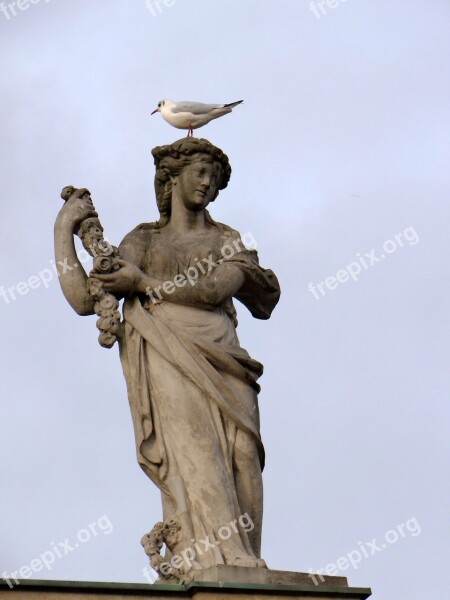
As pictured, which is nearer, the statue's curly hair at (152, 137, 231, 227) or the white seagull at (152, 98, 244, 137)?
the statue's curly hair at (152, 137, 231, 227)

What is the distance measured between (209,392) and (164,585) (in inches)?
76.3

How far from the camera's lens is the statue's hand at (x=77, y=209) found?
14.3 meters

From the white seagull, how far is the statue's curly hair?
0.54 m

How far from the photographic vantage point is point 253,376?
46.0ft

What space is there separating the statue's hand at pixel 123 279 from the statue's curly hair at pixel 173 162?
2.89 feet

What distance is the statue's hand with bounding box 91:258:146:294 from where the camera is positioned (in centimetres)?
1400

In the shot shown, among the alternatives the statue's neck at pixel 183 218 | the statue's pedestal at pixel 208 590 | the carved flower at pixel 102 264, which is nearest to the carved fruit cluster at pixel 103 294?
the carved flower at pixel 102 264

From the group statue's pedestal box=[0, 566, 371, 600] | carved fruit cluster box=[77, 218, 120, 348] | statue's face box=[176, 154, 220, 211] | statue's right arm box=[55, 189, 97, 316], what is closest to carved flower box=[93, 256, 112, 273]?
carved fruit cluster box=[77, 218, 120, 348]

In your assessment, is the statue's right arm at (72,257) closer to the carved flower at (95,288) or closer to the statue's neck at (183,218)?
the carved flower at (95,288)

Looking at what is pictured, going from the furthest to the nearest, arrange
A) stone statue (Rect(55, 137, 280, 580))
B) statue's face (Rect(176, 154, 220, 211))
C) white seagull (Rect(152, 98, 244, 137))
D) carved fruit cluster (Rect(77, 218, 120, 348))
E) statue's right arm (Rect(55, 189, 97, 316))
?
white seagull (Rect(152, 98, 244, 137)) < statue's face (Rect(176, 154, 220, 211)) < statue's right arm (Rect(55, 189, 97, 316)) < carved fruit cluster (Rect(77, 218, 120, 348)) < stone statue (Rect(55, 137, 280, 580))

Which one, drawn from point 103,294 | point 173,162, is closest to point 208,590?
point 103,294

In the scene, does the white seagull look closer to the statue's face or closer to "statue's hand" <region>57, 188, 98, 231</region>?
the statue's face

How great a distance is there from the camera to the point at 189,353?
1382 cm

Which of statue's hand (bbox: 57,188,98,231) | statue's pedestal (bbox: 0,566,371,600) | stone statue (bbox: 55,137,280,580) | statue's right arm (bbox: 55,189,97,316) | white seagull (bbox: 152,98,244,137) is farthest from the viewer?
white seagull (bbox: 152,98,244,137)
